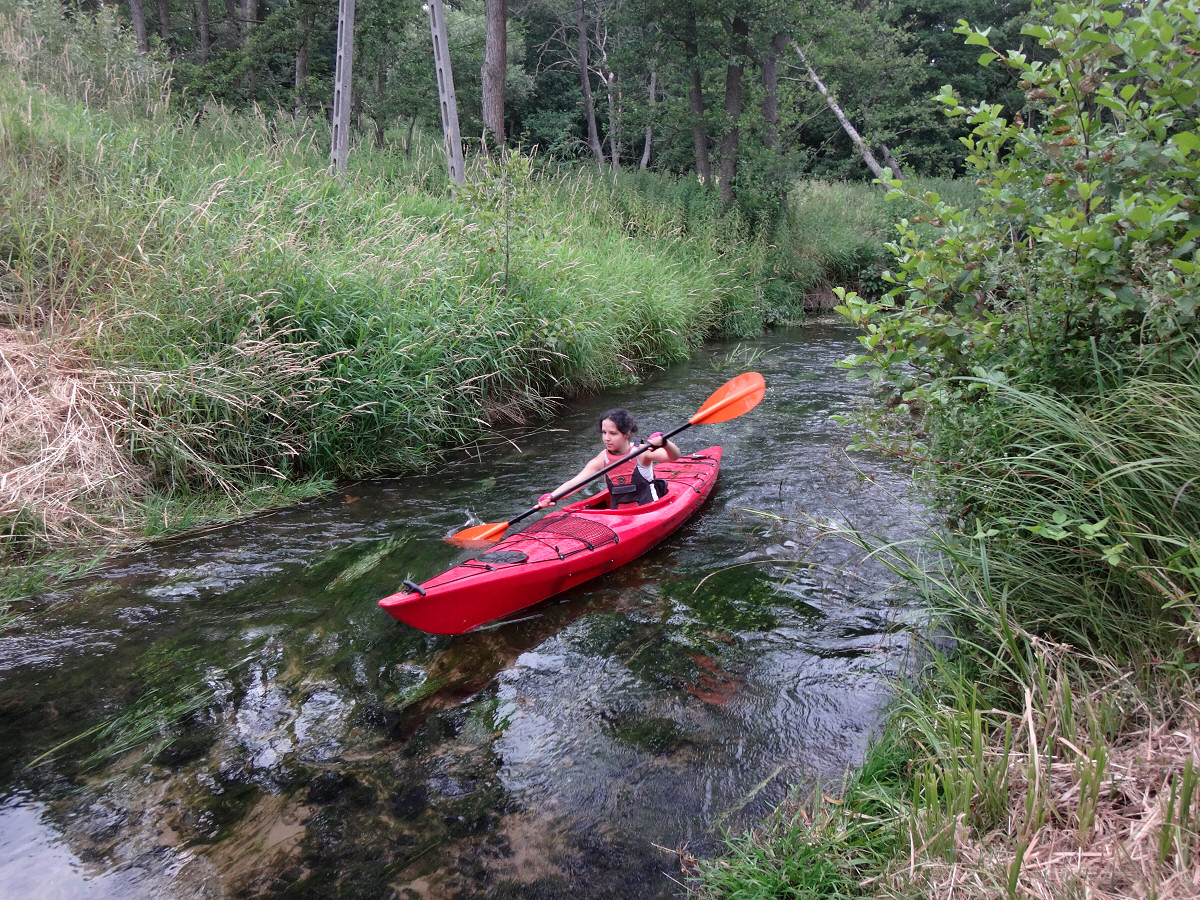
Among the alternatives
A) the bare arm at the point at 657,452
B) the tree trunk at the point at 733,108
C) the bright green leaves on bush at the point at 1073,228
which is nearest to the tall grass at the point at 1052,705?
the bright green leaves on bush at the point at 1073,228

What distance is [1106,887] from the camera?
4.79 feet

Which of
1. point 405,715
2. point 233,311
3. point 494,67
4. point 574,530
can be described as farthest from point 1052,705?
point 494,67

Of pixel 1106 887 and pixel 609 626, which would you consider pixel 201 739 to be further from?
pixel 1106 887

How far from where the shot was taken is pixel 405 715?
9.38 feet

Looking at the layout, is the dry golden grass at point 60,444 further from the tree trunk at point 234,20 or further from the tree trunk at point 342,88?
the tree trunk at point 234,20

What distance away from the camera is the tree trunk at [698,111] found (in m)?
11.8

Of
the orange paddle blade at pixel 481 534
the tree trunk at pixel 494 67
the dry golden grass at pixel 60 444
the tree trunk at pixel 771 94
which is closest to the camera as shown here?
the dry golden grass at pixel 60 444

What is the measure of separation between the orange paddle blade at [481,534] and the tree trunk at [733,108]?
9612mm

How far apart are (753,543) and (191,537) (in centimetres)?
315

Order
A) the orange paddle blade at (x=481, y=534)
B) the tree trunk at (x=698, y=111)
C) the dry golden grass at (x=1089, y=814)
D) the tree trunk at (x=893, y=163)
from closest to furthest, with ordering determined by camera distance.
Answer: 1. the dry golden grass at (x=1089, y=814)
2. the orange paddle blade at (x=481, y=534)
3. the tree trunk at (x=698, y=111)
4. the tree trunk at (x=893, y=163)

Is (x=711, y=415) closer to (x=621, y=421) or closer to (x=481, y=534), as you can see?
(x=621, y=421)

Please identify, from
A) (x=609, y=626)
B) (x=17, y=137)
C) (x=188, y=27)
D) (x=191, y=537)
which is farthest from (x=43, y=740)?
(x=188, y=27)

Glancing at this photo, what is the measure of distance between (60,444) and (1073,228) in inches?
184

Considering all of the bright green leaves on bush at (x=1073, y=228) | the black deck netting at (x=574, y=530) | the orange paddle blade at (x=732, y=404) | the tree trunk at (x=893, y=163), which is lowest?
the black deck netting at (x=574, y=530)
